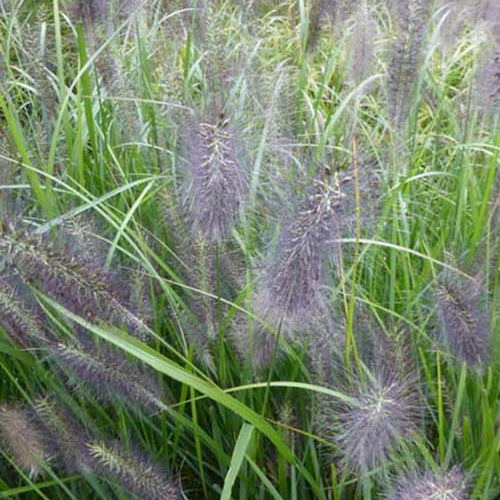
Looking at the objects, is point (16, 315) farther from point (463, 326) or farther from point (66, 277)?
point (463, 326)

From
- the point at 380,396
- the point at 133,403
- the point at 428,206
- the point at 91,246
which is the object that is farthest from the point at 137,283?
the point at 428,206

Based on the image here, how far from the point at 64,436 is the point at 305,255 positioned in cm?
53

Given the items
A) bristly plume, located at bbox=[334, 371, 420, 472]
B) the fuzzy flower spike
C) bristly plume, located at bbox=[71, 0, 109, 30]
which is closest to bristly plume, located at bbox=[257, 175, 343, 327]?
the fuzzy flower spike

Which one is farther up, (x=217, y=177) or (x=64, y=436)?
(x=217, y=177)

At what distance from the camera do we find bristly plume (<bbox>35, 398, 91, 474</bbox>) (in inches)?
55.8

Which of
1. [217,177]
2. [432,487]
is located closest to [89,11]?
[217,177]

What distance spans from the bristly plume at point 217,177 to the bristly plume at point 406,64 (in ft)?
1.86

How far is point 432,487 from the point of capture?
1.15 metres

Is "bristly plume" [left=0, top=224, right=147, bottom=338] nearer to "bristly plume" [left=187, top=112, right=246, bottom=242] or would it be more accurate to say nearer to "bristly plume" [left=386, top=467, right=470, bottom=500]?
"bristly plume" [left=187, top=112, right=246, bottom=242]

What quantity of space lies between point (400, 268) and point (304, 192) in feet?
1.74

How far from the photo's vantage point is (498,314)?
1578 millimetres

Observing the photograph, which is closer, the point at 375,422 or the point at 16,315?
the point at 375,422

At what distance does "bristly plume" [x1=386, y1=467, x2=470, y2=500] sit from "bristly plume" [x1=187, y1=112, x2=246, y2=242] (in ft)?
1.47

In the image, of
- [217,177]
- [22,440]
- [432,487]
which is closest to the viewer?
[432,487]
